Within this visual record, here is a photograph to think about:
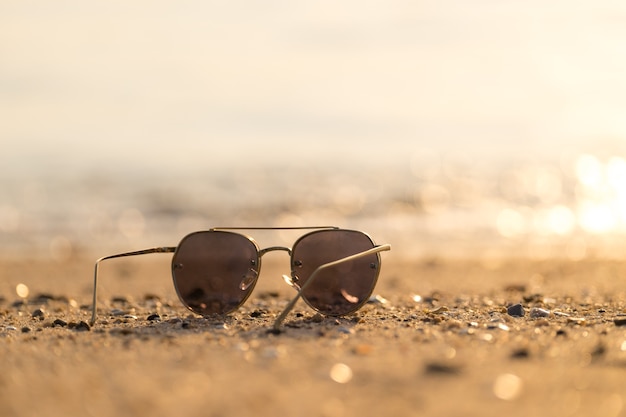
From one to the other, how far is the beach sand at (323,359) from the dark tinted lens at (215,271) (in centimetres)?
13

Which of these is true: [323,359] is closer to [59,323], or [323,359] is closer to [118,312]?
[59,323]

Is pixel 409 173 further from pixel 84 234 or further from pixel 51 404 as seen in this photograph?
pixel 51 404

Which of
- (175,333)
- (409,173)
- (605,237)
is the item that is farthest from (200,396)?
(409,173)

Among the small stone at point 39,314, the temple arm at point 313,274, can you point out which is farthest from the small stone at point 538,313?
the small stone at point 39,314

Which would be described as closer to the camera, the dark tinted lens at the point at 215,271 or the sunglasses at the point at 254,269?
the sunglasses at the point at 254,269

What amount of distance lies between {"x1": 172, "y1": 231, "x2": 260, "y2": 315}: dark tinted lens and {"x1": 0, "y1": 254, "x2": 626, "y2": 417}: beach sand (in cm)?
13

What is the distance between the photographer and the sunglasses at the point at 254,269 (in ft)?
16.8

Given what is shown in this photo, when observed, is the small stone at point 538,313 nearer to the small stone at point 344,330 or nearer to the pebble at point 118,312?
the small stone at point 344,330

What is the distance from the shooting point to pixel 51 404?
311 cm

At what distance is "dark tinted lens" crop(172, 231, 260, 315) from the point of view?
523 centimetres

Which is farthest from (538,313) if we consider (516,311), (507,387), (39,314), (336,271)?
(39,314)

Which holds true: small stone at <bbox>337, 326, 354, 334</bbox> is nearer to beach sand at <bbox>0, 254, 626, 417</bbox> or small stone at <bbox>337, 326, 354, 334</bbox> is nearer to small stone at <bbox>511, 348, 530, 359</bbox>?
beach sand at <bbox>0, 254, 626, 417</bbox>

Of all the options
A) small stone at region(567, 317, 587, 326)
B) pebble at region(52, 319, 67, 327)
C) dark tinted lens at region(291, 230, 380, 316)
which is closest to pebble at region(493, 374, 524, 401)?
small stone at region(567, 317, 587, 326)

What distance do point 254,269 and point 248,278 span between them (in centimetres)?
7
